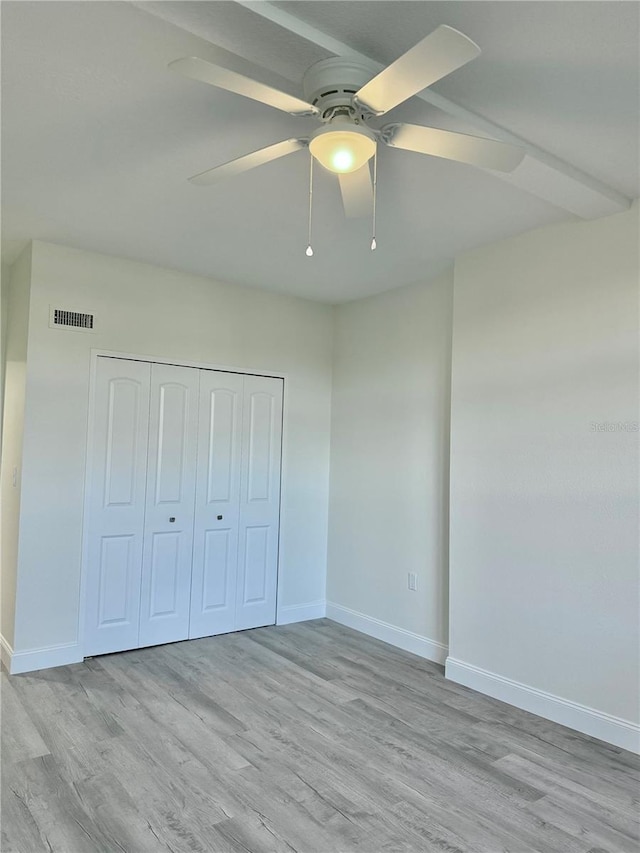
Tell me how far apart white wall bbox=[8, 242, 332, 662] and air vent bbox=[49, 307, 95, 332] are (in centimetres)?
4

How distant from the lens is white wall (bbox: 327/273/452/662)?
4.06 m

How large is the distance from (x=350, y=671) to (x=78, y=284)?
3101 millimetres

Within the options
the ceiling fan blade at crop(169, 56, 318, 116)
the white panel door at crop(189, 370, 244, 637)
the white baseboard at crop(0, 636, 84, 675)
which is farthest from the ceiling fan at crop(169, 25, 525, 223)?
the white baseboard at crop(0, 636, 84, 675)

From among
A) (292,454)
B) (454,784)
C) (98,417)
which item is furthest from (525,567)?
(98,417)

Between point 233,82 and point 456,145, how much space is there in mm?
682

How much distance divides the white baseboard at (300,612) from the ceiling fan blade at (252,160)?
3.57m

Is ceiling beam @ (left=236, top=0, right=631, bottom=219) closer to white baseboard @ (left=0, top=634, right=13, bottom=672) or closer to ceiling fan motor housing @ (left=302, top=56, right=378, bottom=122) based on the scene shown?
ceiling fan motor housing @ (left=302, top=56, right=378, bottom=122)

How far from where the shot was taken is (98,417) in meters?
3.87

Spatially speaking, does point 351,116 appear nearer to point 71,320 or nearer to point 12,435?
point 71,320

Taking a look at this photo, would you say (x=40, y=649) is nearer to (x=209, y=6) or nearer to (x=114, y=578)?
(x=114, y=578)

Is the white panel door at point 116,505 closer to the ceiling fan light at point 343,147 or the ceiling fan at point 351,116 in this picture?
the ceiling fan at point 351,116

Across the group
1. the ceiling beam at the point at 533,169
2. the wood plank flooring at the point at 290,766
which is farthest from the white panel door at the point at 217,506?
the ceiling beam at the point at 533,169

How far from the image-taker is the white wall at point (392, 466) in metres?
4.06

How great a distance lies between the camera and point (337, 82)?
1775 mm
